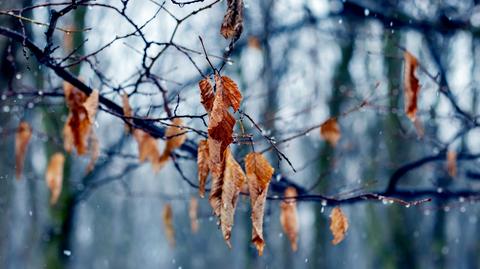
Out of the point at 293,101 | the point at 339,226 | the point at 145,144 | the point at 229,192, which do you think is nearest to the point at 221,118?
the point at 229,192

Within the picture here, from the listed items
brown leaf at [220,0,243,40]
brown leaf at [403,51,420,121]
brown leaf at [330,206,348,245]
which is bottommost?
brown leaf at [330,206,348,245]

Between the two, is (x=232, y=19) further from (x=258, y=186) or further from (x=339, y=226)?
(x=339, y=226)

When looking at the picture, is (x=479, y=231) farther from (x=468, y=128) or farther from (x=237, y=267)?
(x=237, y=267)

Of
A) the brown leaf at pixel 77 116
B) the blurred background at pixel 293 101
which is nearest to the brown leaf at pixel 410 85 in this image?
the blurred background at pixel 293 101

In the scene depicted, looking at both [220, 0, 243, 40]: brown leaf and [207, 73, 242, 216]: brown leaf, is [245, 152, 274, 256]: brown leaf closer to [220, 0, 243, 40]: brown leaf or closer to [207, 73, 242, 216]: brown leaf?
[207, 73, 242, 216]: brown leaf

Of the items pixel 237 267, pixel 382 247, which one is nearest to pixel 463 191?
pixel 382 247

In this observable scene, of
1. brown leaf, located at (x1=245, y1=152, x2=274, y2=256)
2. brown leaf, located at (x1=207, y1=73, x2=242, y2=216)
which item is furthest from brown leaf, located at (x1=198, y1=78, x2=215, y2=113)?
brown leaf, located at (x1=245, y1=152, x2=274, y2=256)

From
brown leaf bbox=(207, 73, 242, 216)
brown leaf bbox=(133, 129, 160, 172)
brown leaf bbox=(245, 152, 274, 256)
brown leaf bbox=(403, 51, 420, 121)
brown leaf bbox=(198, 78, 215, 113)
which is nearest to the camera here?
brown leaf bbox=(207, 73, 242, 216)
